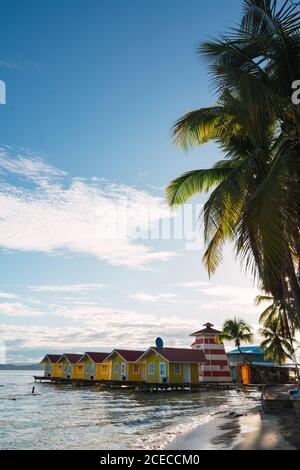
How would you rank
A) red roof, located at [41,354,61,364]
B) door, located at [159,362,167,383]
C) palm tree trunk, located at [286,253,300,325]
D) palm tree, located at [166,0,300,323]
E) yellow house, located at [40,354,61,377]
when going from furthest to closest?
red roof, located at [41,354,61,364]
yellow house, located at [40,354,61,377]
door, located at [159,362,167,383]
palm tree trunk, located at [286,253,300,325]
palm tree, located at [166,0,300,323]

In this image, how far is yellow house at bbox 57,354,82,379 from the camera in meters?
62.2

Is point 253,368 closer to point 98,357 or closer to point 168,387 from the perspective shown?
point 168,387

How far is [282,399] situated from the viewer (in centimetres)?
1969

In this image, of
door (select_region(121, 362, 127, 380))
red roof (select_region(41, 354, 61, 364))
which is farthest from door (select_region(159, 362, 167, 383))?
red roof (select_region(41, 354, 61, 364))

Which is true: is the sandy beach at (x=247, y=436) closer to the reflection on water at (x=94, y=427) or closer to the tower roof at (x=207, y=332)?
the reflection on water at (x=94, y=427)

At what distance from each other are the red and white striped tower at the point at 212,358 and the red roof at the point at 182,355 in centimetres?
235

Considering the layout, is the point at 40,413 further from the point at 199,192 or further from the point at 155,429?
the point at 199,192

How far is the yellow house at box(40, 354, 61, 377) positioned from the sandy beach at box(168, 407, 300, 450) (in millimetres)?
57091

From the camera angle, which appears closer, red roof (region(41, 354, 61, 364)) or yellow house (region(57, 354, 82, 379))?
yellow house (region(57, 354, 82, 379))

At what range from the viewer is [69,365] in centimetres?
6475

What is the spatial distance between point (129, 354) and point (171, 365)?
6958 millimetres

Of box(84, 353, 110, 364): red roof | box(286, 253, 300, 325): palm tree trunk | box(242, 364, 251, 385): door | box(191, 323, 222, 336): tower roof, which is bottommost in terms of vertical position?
box(242, 364, 251, 385): door

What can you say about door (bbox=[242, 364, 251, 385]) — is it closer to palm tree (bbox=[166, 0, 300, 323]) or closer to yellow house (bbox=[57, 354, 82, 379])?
yellow house (bbox=[57, 354, 82, 379])

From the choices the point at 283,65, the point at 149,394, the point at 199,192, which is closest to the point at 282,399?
the point at 199,192
